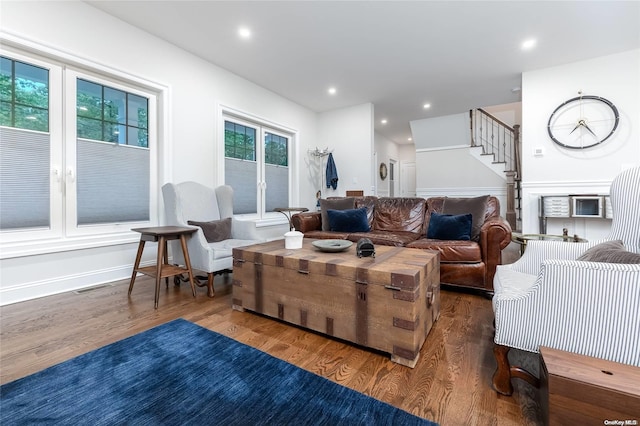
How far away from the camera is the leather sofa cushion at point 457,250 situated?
2.53 meters

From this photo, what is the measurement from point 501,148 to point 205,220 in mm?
6923

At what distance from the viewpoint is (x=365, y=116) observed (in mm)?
5293

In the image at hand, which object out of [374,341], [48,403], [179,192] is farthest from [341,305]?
[179,192]

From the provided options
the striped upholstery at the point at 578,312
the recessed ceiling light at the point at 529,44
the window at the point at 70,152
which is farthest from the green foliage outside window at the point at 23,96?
the recessed ceiling light at the point at 529,44

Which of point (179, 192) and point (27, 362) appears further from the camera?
point (179, 192)

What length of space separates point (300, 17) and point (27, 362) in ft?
11.0

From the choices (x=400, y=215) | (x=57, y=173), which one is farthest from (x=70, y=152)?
(x=400, y=215)

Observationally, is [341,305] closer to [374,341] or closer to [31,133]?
[374,341]

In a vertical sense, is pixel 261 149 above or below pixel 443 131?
below

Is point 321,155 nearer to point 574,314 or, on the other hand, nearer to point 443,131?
point 443,131

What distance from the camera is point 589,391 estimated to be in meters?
0.85

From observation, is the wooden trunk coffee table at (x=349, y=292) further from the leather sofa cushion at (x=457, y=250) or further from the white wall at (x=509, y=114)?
the white wall at (x=509, y=114)

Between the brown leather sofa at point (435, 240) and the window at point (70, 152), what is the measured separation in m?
1.97

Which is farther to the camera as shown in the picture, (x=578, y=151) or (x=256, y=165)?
(x=256, y=165)
